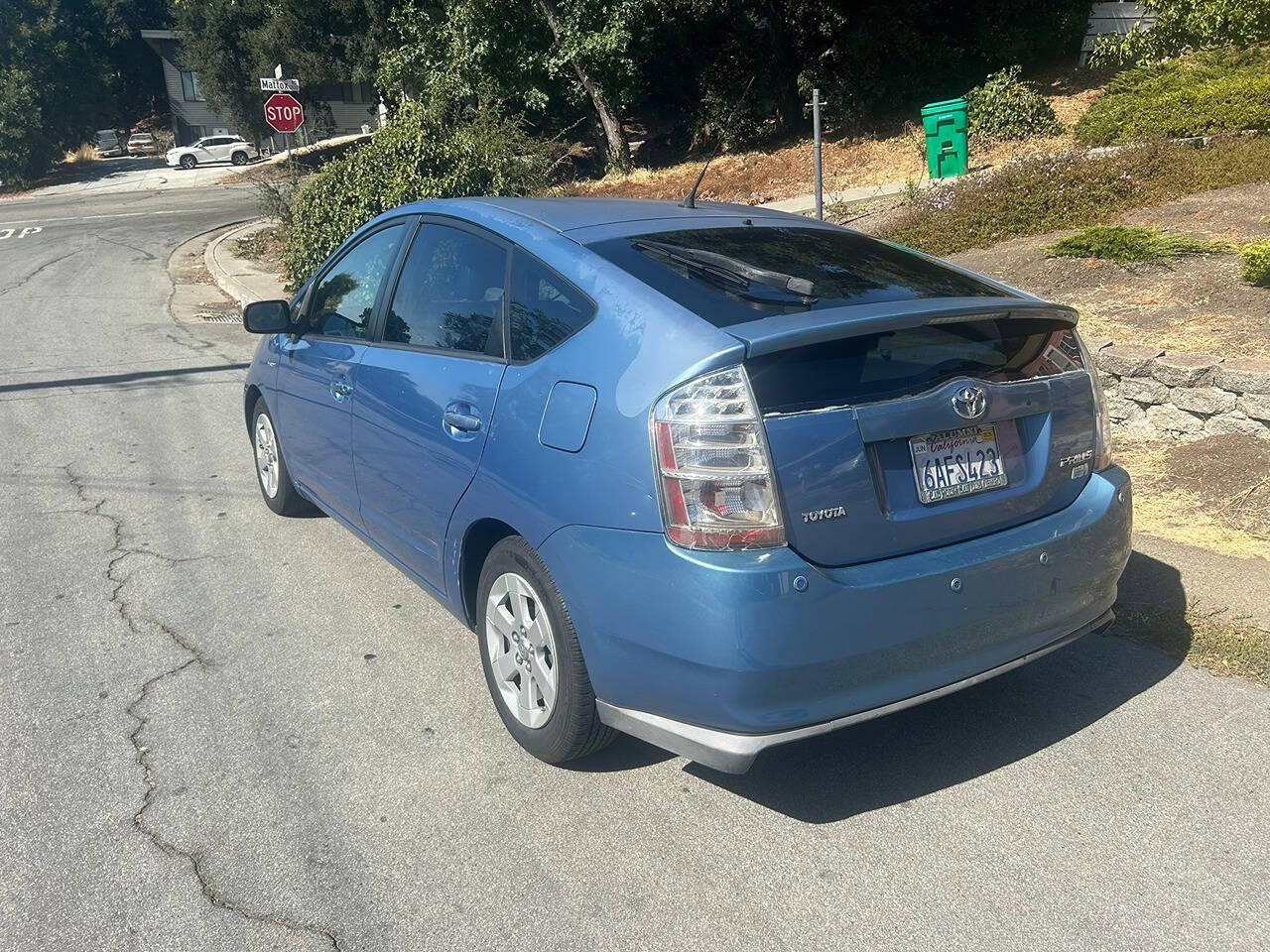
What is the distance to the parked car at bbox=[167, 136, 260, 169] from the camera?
48500 millimetres

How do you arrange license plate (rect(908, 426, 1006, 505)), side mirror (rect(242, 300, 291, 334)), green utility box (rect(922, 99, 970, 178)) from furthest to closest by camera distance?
green utility box (rect(922, 99, 970, 178)), side mirror (rect(242, 300, 291, 334)), license plate (rect(908, 426, 1006, 505))

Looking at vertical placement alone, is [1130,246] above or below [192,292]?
above

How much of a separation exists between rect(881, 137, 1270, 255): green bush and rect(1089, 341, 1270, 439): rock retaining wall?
13.1 ft

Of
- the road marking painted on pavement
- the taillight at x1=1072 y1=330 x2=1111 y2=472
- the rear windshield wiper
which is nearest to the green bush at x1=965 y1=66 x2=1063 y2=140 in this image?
the taillight at x1=1072 y1=330 x2=1111 y2=472

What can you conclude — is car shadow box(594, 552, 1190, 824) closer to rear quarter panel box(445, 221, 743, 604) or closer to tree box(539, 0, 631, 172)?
rear quarter panel box(445, 221, 743, 604)

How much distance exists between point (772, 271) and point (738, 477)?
2.99 ft

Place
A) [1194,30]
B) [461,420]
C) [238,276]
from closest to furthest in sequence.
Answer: [461,420]
[1194,30]
[238,276]

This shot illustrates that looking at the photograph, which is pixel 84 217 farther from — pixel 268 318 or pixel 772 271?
pixel 772 271

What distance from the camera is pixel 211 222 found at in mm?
26688

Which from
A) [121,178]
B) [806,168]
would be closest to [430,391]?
[806,168]

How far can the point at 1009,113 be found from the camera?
1692 centimetres

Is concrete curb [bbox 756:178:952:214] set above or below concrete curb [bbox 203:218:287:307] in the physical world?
above

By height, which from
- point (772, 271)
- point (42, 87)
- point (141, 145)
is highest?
point (42, 87)

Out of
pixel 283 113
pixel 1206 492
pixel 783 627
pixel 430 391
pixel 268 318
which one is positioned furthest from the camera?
pixel 283 113
